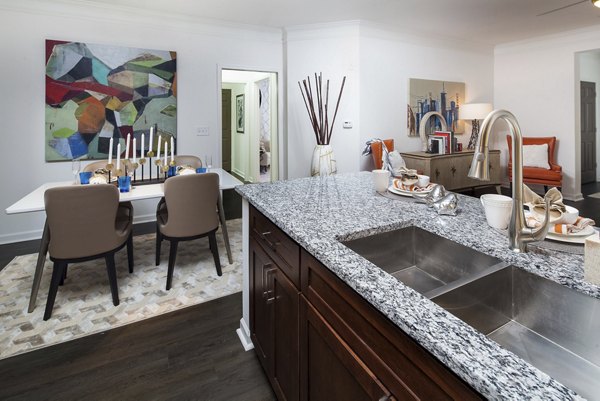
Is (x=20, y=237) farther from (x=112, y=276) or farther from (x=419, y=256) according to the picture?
(x=419, y=256)

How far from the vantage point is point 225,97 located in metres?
7.77

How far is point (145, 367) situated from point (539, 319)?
67.8 inches

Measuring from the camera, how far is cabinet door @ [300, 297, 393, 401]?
0.76 m

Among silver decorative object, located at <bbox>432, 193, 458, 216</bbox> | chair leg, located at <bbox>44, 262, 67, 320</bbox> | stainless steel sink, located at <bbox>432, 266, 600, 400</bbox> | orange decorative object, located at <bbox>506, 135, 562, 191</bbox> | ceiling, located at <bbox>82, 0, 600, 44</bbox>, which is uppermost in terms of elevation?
ceiling, located at <bbox>82, 0, 600, 44</bbox>

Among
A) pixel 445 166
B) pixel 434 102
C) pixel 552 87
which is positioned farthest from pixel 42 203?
pixel 552 87

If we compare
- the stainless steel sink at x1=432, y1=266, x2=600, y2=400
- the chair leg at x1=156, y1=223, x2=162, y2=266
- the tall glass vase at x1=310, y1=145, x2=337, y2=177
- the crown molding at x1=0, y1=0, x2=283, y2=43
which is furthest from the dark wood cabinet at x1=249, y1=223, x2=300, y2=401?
the crown molding at x1=0, y1=0, x2=283, y2=43

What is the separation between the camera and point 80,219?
6.68ft

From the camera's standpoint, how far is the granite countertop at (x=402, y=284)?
483mm

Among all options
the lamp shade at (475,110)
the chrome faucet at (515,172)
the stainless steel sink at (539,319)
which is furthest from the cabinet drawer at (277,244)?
the lamp shade at (475,110)

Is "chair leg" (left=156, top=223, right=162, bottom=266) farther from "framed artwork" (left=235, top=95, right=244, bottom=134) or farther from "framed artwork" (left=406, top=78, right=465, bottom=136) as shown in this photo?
"framed artwork" (left=235, top=95, right=244, bottom=134)

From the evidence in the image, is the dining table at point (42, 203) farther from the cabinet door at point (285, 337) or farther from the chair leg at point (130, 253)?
the cabinet door at point (285, 337)

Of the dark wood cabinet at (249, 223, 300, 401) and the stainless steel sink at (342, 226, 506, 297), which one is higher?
the stainless steel sink at (342, 226, 506, 297)

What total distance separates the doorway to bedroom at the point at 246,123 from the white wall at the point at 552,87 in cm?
422

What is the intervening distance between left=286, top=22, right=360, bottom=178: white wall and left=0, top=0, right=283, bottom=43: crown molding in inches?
16.4
